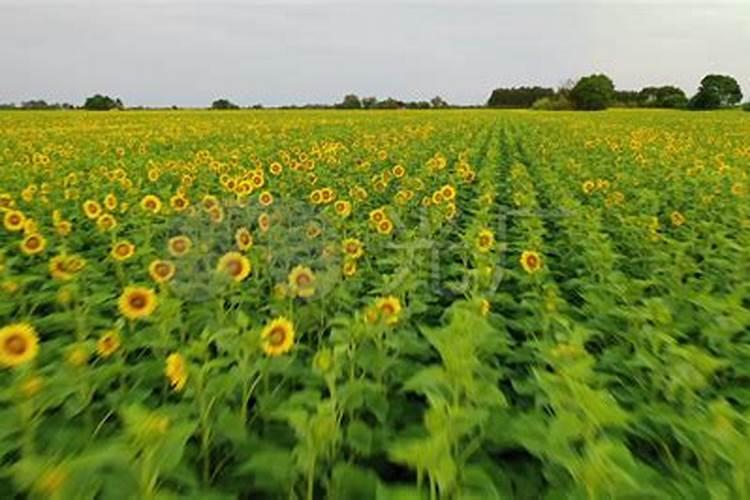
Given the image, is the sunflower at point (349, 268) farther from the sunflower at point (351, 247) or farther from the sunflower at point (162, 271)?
the sunflower at point (162, 271)

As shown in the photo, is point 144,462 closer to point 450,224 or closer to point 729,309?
point 729,309

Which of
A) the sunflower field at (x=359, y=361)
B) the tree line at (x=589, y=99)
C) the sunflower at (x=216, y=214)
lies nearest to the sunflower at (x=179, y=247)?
the sunflower field at (x=359, y=361)

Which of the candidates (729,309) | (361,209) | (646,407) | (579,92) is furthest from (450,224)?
(579,92)

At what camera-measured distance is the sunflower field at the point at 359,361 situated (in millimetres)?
1511

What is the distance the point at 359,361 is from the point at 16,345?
110 centimetres

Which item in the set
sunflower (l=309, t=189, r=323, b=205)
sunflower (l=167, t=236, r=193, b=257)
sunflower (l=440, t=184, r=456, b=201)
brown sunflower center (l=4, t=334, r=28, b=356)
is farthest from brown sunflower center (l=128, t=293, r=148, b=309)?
sunflower (l=440, t=184, r=456, b=201)

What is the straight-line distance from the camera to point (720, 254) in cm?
396

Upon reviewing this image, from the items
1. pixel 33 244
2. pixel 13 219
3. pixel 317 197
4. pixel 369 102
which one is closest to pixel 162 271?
pixel 33 244

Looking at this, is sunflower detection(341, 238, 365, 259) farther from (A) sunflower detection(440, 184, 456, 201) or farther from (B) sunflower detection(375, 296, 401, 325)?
(A) sunflower detection(440, 184, 456, 201)

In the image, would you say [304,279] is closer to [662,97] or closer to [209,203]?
[209,203]

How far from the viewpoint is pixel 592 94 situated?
65125mm

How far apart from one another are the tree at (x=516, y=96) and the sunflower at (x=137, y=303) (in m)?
84.3

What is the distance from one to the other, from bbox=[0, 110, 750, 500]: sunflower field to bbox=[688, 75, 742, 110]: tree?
7085 centimetres

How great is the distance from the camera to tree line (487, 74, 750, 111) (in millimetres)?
65000
